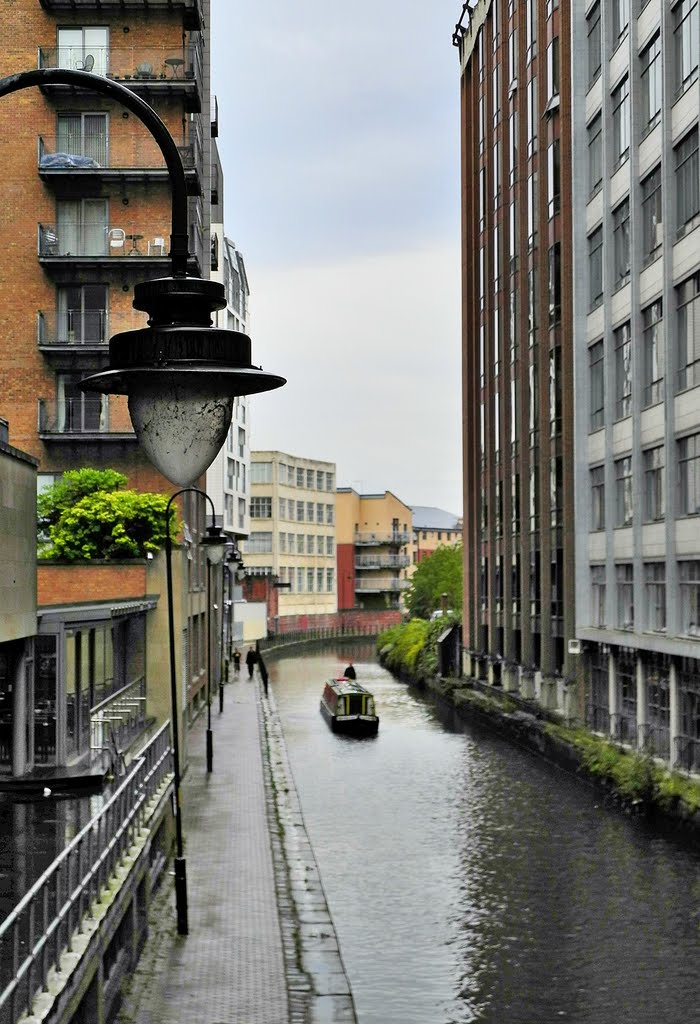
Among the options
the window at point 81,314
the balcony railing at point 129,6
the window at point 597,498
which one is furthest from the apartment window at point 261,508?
the window at point 597,498

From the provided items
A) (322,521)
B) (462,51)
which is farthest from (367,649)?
(462,51)

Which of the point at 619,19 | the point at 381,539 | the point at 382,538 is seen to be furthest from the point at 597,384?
the point at 382,538

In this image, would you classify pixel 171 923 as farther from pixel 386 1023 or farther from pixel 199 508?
pixel 199 508

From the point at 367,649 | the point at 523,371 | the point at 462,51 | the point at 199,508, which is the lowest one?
the point at 367,649

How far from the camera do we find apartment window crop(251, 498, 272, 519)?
454ft

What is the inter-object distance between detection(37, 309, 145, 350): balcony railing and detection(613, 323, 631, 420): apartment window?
17083 millimetres

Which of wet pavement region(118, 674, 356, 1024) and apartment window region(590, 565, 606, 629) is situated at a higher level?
apartment window region(590, 565, 606, 629)

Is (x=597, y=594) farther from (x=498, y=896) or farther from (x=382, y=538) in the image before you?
(x=382, y=538)

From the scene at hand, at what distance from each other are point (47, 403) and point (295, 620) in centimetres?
9335

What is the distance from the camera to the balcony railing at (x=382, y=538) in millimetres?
162750

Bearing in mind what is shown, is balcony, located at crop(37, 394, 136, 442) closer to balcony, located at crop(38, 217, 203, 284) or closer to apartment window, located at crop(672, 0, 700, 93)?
balcony, located at crop(38, 217, 203, 284)

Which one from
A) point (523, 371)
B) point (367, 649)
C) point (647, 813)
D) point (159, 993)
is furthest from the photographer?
point (367, 649)

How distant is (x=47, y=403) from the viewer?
49.0 m

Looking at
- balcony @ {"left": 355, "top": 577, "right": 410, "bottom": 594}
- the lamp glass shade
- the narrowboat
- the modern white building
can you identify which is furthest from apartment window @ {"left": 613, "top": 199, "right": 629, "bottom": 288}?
balcony @ {"left": 355, "top": 577, "right": 410, "bottom": 594}
